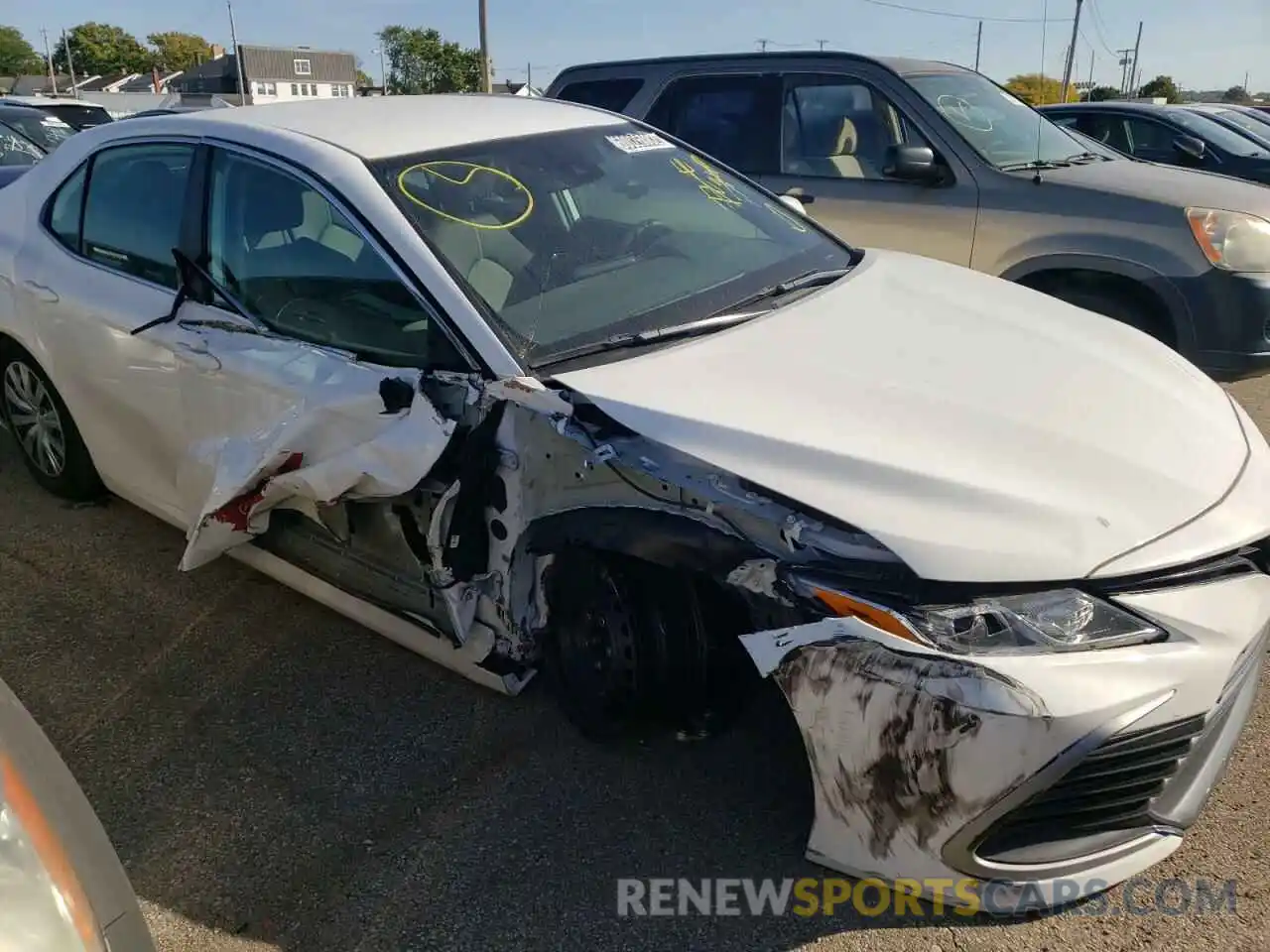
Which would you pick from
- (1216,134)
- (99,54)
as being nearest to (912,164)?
(1216,134)

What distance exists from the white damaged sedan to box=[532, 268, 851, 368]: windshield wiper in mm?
11

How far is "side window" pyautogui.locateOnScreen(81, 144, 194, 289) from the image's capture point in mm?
3381

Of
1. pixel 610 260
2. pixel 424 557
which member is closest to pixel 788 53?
pixel 610 260

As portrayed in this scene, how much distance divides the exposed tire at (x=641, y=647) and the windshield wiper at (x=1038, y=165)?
3713 millimetres

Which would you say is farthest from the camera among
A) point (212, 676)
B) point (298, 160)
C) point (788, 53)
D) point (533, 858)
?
point (788, 53)

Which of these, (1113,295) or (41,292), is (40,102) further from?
(1113,295)

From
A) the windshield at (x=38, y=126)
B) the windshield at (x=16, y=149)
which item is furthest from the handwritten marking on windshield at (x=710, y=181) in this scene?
Result: the windshield at (x=38, y=126)

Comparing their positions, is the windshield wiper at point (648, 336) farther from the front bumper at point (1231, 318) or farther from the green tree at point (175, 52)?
the green tree at point (175, 52)

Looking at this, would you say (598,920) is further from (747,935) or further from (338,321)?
(338,321)

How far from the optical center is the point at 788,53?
5809mm

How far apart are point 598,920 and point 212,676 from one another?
5.31ft

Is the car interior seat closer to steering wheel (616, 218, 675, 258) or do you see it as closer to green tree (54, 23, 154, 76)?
steering wheel (616, 218, 675, 258)

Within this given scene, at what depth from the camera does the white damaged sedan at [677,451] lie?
6.31 ft

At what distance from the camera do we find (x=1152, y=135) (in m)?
9.51
